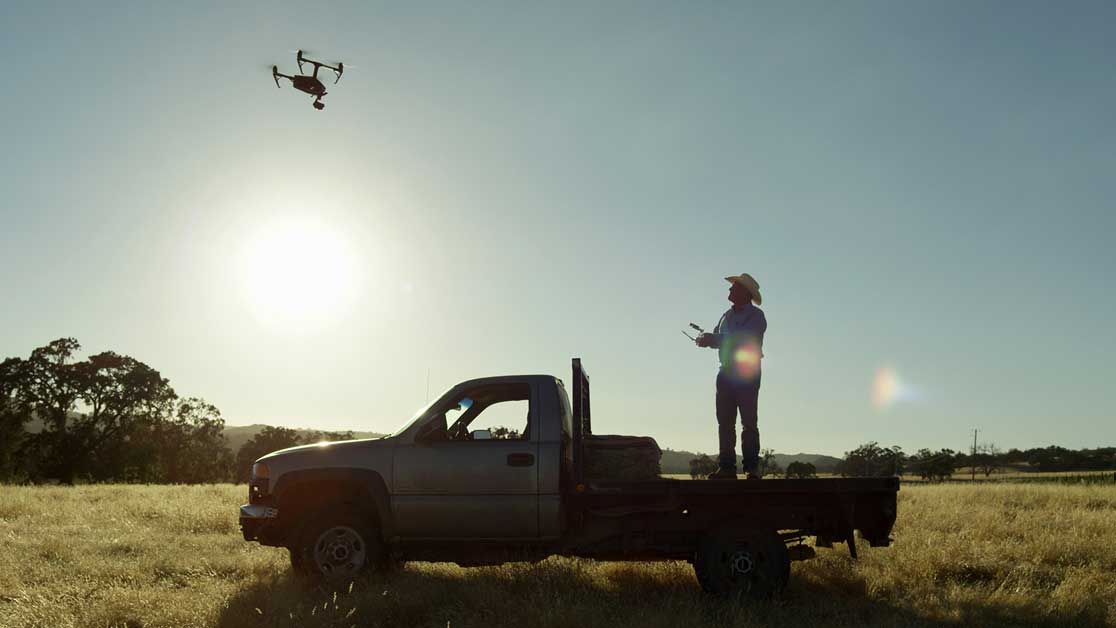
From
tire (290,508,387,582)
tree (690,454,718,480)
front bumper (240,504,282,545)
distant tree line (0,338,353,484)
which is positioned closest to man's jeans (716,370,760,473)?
tree (690,454,718,480)

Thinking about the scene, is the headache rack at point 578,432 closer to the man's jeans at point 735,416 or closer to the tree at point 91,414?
the man's jeans at point 735,416

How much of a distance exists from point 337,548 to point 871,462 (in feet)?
24.0

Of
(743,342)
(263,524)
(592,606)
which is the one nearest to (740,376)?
(743,342)

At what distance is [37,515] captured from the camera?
15.1 m

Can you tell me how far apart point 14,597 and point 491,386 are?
511 cm

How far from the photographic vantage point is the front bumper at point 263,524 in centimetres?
847

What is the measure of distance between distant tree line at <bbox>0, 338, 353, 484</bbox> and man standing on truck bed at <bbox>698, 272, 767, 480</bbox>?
134 ft

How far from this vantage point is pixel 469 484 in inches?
320

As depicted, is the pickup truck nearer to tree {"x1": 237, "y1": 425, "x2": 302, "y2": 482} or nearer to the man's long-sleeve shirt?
the man's long-sleeve shirt

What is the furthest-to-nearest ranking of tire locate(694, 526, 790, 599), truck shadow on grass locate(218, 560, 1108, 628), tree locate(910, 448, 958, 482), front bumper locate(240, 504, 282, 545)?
tree locate(910, 448, 958, 482) → front bumper locate(240, 504, 282, 545) → tire locate(694, 526, 790, 599) → truck shadow on grass locate(218, 560, 1108, 628)

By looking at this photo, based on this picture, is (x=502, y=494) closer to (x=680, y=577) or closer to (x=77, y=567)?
(x=680, y=577)

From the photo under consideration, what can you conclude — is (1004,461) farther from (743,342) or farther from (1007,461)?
(743,342)

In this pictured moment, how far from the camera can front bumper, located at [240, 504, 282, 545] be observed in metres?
8.47

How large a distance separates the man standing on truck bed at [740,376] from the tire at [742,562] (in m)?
0.87
